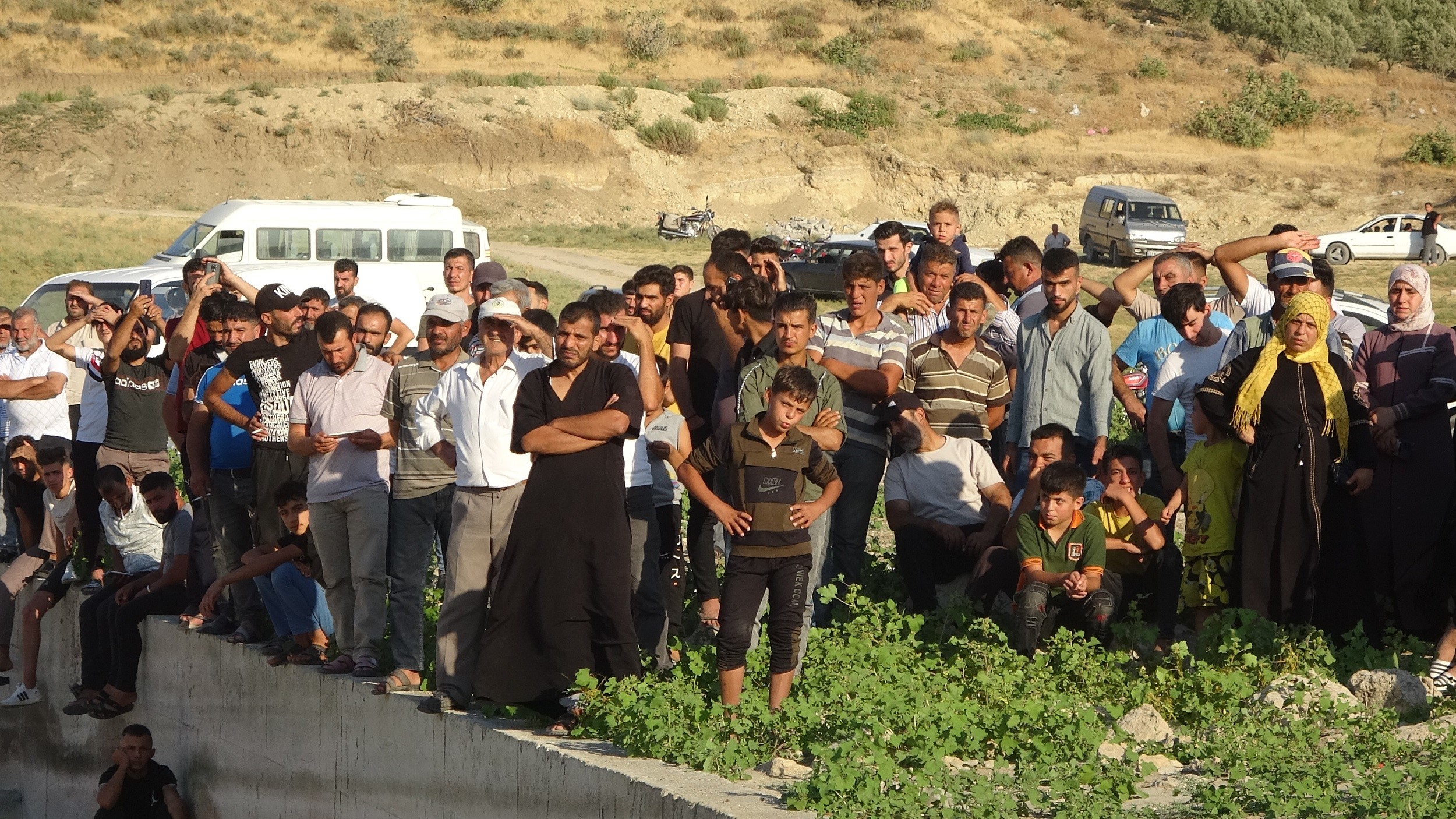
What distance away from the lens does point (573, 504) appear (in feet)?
21.0

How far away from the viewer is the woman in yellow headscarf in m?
6.66

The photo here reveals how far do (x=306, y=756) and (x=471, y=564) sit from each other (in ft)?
9.04

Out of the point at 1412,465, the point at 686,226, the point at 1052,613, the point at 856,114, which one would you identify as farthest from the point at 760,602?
the point at 856,114

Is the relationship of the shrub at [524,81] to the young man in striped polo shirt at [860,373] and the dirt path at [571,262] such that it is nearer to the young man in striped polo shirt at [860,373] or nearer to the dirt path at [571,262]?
the dirt path at [571,262]

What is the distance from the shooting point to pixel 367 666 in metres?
7.83

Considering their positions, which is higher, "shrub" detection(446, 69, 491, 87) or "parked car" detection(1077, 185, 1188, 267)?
"shrub" detection(446, 69, 491, 87)

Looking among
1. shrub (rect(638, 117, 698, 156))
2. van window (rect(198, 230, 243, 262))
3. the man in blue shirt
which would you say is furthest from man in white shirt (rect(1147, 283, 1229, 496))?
shrub (rect(638, 117, 698, 156))

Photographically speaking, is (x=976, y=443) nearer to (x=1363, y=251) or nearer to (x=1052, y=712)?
(x=1052, y=712)

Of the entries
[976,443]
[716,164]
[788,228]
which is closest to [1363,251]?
[788,228]

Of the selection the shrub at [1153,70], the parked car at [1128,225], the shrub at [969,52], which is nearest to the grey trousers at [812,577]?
the parked car at [1128,225]

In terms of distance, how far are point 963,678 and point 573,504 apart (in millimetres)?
1901

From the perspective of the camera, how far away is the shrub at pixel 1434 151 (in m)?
48.2

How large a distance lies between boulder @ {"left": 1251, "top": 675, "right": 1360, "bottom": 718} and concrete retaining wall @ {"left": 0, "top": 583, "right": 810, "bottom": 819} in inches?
87.7

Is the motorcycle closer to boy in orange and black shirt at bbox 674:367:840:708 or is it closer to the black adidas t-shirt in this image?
the black adidas t-shirt
